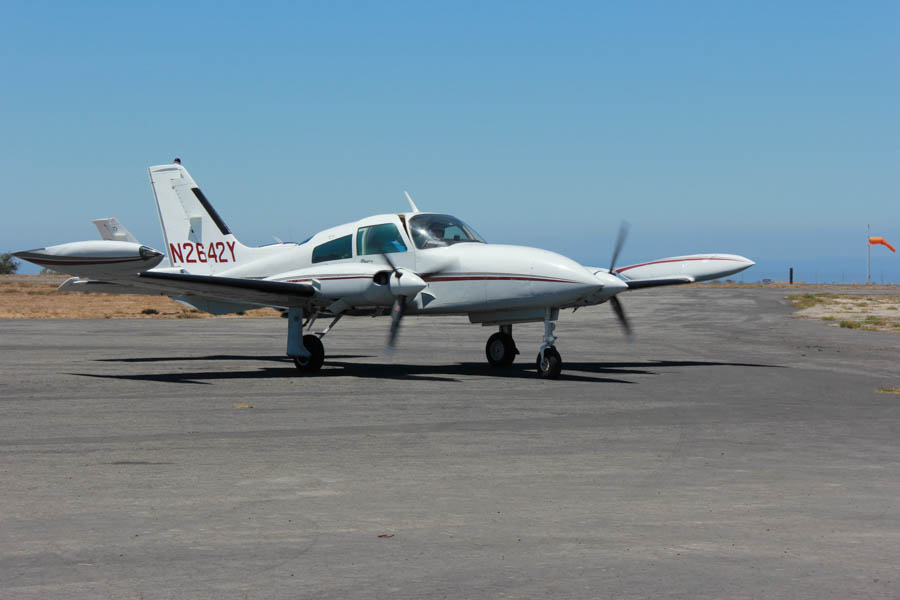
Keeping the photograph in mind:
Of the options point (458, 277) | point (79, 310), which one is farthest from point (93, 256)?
point (79, 310)

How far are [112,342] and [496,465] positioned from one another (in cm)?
2096

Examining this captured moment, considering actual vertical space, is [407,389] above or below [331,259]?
below

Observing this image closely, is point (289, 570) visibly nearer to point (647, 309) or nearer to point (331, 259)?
point (331, 259)

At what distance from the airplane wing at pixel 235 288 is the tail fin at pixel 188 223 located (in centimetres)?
303

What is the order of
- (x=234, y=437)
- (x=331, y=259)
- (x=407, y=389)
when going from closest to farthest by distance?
1. (x=234, y=437)
2. (x=407, y=389)
3. (x=331, y=259)

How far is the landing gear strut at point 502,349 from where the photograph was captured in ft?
68.1

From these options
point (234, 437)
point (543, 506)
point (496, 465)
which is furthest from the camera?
point (234, 437)

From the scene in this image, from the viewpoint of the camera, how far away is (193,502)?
24.9 ft

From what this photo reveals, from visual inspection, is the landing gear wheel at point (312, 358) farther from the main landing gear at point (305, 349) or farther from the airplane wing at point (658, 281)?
the airplane wing at point (658, 281)

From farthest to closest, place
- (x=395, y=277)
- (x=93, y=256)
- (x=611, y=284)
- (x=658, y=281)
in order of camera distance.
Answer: (x=658, y=281)
(x=395, y=277)
(x=611, y=284)
(x=93, y=256)

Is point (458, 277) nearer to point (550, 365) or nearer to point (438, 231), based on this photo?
point (438, 231)

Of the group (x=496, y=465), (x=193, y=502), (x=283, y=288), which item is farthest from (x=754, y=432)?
(x=283, y=288)

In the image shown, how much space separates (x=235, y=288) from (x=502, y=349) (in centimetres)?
560

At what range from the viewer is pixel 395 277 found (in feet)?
60.6
